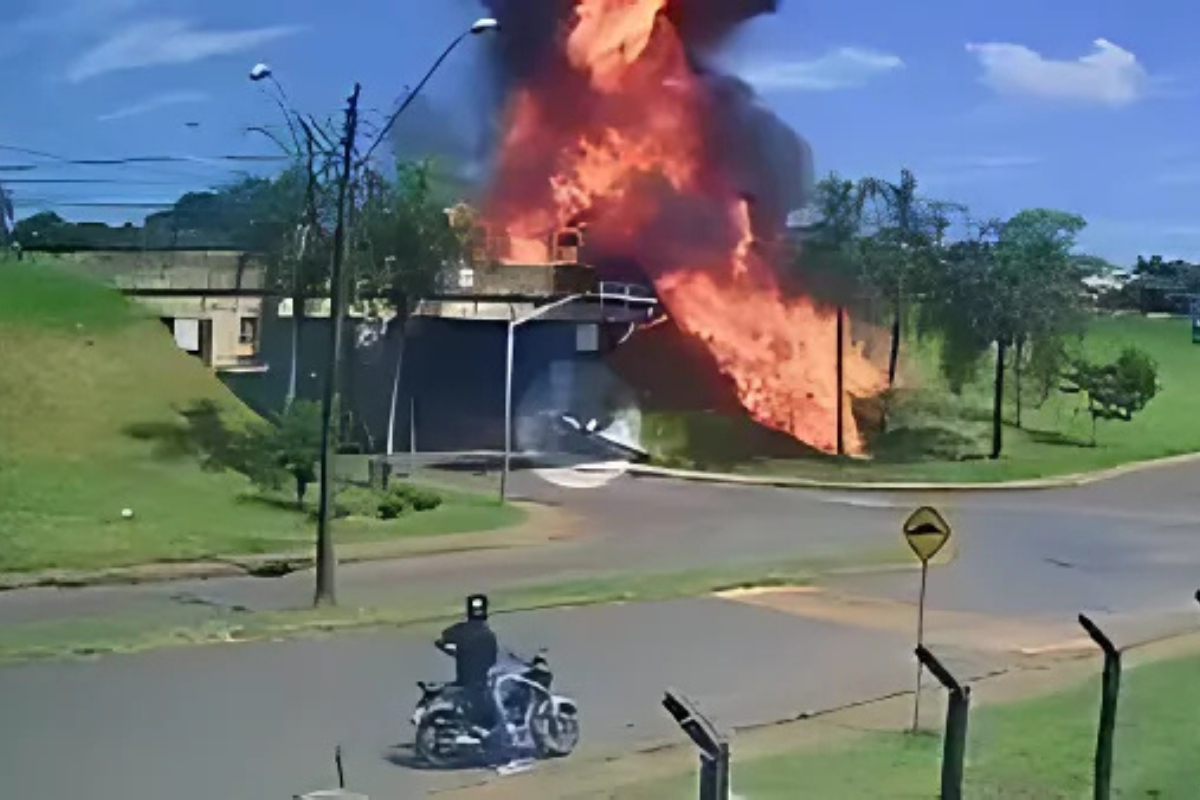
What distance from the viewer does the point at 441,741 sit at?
12625mm

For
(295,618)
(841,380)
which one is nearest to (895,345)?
(841,380)

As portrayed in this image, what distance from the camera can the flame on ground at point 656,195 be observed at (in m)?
44.3

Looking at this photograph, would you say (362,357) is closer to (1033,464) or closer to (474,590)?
(474,590)

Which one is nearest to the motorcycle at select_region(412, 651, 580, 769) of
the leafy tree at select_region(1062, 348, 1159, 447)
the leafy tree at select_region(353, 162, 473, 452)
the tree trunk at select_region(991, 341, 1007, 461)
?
the leafy tree at select_region(353, 162, 473, 452)

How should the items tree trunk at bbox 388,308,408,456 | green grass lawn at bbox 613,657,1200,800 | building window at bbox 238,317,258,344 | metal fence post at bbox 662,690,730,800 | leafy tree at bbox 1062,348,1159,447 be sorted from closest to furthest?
metal fence post at bbox 662,690,730,800
green grass lawn at bbox 613,657,1200,800
building window at bbox 238,317,258,344
tree trunk at bbox 388,308,408,456
leafy tree at bbox 1062,348,1159,447

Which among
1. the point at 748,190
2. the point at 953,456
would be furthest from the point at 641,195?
the point at 953,456

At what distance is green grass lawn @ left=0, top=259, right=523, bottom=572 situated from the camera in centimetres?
2847

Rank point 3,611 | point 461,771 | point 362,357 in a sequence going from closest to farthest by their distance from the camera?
point 461,771, point 3,611, point 362,357

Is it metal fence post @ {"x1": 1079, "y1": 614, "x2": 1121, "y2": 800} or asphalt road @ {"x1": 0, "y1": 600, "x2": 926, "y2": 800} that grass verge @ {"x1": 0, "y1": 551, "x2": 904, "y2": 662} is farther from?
metal fence post @ {"x1": 1079, "y1": 614, "x2": 1121, "y2": 800}

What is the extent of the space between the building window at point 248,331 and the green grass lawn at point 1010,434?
12386mm

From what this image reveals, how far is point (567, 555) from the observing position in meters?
30.1

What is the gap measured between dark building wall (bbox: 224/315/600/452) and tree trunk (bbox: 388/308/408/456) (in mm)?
90

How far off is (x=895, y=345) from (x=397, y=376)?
50.5 ft

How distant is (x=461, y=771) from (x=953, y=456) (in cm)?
3688
